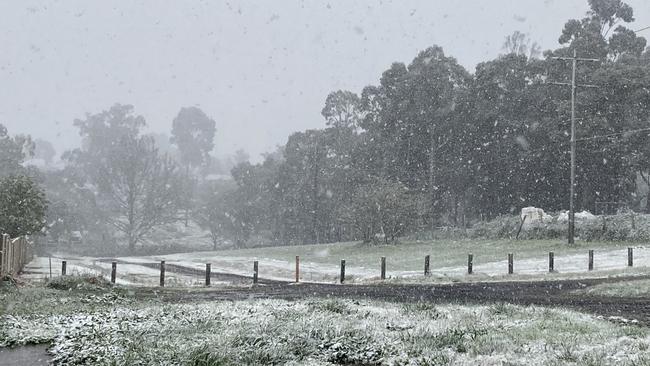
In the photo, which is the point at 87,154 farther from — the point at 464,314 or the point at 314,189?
→ the point at 464,314

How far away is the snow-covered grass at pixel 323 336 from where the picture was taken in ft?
23.7

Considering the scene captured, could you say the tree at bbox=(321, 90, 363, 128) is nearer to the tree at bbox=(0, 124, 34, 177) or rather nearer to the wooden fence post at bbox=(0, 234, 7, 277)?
the tree at bbox=(0, 124, 34, 177)

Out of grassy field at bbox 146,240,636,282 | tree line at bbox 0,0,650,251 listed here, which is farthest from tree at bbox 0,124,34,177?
grassy field at bbox 146,240,636,282

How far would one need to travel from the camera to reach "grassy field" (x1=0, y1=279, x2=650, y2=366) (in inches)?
285

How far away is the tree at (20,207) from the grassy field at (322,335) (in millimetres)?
23971

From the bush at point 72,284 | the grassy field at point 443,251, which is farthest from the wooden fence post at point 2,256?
the grassy field at point 443,251

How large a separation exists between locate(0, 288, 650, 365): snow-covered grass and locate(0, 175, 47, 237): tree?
2415 centimetres

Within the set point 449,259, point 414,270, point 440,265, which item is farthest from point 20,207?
point 449,259

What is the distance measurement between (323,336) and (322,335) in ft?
0.11

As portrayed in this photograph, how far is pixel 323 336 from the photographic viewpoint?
848 centimetres

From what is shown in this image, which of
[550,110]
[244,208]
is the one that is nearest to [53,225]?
[244,208]

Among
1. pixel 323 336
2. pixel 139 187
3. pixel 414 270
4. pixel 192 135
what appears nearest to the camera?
pixel 323 336

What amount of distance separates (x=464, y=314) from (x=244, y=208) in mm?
69751

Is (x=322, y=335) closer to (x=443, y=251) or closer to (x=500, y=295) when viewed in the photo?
(x=500, y=295)
